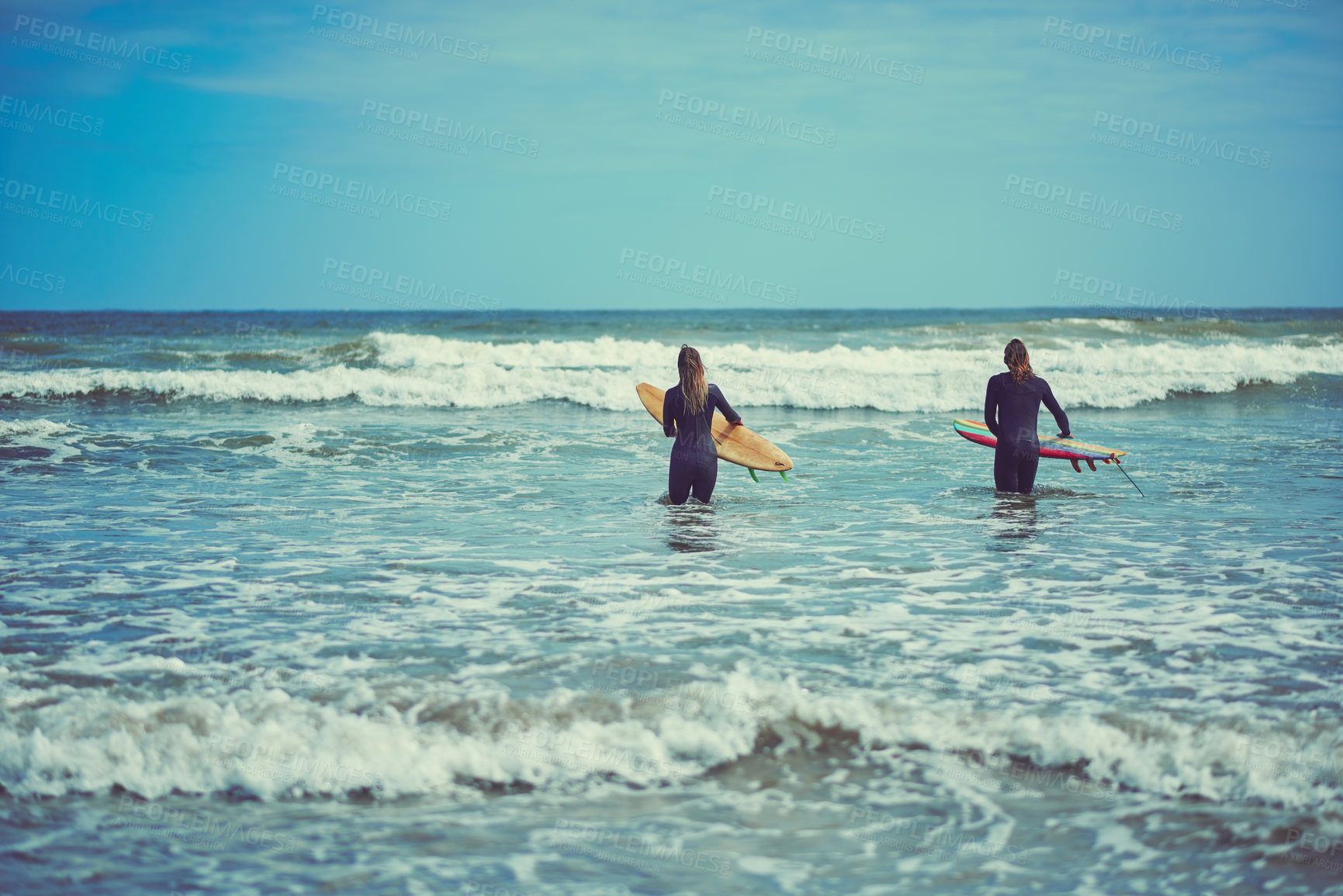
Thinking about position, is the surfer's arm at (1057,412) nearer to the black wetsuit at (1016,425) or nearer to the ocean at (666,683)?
the black wetsuit at (1016,425)

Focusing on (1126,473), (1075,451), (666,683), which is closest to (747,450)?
(1075,451)

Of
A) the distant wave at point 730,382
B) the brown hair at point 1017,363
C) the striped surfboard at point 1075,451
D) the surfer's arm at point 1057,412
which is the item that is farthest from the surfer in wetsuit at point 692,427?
the distant wave at point 730,382

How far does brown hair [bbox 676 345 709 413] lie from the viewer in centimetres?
953

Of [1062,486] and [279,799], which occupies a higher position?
[1062,486]

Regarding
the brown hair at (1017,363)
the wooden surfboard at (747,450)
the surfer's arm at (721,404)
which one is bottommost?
the wooden surfboard at (747,450)

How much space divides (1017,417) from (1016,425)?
0.10m

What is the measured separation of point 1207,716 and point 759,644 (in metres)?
2.23

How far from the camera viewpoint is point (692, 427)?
9766 millimetres

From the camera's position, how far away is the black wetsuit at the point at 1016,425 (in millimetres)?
10305

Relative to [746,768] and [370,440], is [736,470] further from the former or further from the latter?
[746,768]

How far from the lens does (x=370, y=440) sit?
48.9ft

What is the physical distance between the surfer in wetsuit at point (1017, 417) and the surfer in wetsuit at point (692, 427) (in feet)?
9.24

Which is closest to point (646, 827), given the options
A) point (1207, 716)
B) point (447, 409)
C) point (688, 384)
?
point (1207, 716)

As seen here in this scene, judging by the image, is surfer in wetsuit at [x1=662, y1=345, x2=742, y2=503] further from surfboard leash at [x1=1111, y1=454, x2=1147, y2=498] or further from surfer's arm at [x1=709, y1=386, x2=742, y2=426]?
surfboard leash at [x1=1111, y1=454, x2=1147, y2=498]
